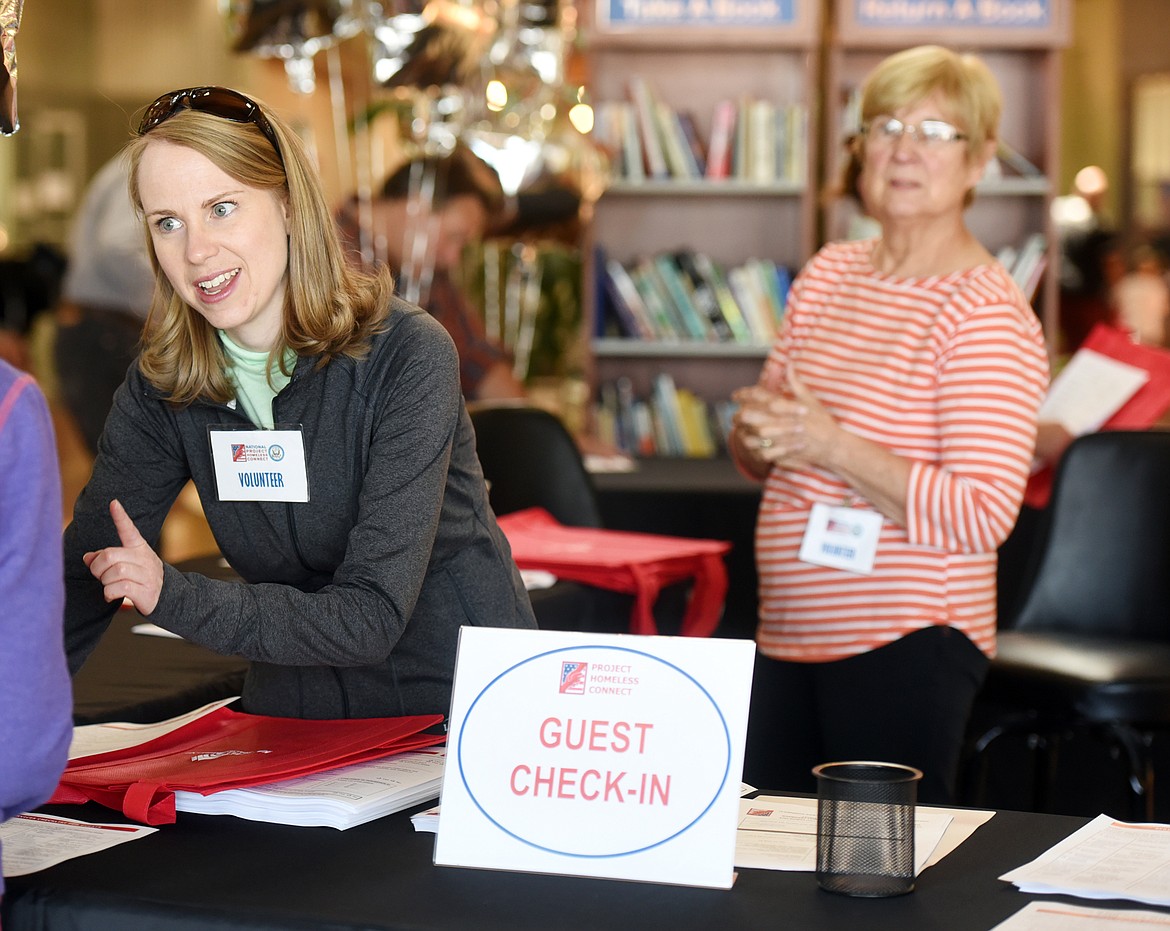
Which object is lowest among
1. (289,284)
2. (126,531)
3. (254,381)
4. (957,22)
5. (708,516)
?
(708,516)

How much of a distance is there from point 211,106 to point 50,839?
730 mm

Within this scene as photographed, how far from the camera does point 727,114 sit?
4.89 m

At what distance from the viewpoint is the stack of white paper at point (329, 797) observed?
1299mm

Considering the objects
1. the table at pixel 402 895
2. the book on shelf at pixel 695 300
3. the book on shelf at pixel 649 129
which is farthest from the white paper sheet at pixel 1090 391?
the table at pixel 402 895

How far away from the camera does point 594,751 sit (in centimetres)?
120

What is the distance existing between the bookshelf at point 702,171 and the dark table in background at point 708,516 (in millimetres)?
1250

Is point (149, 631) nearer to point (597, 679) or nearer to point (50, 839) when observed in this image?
point (50, 839)

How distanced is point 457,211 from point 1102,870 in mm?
3442

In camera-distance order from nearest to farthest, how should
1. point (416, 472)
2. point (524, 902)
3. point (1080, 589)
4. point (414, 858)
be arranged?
point (524, 902) → point (414, 858) → point (416, 472) → point (1080, 589)

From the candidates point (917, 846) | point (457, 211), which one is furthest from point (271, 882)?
point (457, 211)

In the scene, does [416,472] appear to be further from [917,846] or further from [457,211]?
[457,211]

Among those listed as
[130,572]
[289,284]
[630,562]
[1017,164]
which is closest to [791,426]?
[630,562]

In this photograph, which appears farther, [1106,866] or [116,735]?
[116,735]

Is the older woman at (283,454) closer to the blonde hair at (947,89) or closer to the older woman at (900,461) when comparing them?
the older woman at (900,461)
